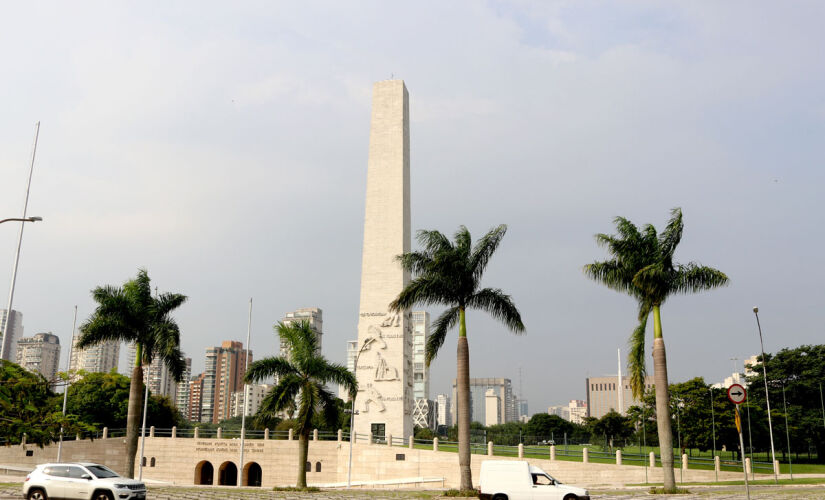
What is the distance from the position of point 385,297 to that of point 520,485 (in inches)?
1189

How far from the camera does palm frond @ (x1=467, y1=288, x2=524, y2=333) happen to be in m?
30.7

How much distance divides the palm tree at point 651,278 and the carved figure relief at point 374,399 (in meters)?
25.6

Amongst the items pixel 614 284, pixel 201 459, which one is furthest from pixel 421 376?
pixel 614 284

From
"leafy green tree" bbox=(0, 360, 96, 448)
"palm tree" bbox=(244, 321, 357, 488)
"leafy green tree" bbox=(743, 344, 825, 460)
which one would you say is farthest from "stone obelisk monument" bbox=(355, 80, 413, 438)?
"leafy green tree" bbox=(743, 344, 825, 460)

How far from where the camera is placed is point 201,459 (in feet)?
186

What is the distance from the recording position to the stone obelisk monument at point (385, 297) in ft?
174

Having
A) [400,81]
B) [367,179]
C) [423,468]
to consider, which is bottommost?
[423,468]

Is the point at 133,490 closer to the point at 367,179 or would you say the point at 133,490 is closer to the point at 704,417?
the point at 367,179

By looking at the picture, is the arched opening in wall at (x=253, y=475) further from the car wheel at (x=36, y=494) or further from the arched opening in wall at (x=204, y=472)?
the car wheel at (x=36, y=494)

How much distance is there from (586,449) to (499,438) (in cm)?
1258

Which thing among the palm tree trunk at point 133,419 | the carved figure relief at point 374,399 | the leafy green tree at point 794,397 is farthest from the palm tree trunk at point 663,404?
the leafy green tree at point 794,397

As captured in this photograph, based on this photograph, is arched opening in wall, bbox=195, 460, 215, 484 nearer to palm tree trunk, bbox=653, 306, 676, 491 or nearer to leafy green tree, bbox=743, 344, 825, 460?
palm tree trunk, bbox=653, 306, 676, 491

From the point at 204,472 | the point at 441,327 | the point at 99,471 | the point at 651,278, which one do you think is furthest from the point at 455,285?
the point at 204,472

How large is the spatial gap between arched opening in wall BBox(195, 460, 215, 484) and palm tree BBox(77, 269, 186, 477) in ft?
68.9
